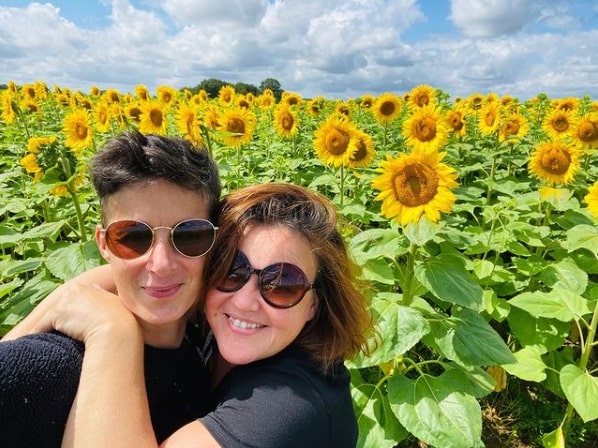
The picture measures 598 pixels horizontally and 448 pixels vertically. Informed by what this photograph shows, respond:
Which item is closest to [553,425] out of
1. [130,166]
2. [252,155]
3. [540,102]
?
[130,166]

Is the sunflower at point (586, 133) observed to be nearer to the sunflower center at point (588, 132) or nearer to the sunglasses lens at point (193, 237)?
the sunflower center at point (588, 132)

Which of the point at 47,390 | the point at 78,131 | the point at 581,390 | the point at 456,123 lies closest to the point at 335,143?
the point at 78,131

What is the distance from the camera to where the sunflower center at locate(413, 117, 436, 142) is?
5.17 metres

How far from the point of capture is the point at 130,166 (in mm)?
1421

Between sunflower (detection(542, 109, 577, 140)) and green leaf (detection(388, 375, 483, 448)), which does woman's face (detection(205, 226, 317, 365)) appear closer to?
green leaf (detection(388, 375, 483, 448))

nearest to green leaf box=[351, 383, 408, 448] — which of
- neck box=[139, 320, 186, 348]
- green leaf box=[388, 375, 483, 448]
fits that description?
green leaf box=[388, 375, 483, 448]

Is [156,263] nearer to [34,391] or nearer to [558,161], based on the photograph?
[34,391]

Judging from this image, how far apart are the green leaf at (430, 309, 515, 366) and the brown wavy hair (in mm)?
857

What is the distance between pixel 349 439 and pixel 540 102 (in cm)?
955

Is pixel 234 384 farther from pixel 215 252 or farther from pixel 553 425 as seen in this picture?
pixel 553 425

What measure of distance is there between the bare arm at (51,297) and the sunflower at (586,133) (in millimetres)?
5767

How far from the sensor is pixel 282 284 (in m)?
1.51

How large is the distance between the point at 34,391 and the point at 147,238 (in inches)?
18.5

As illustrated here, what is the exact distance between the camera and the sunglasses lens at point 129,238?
4.59ft
